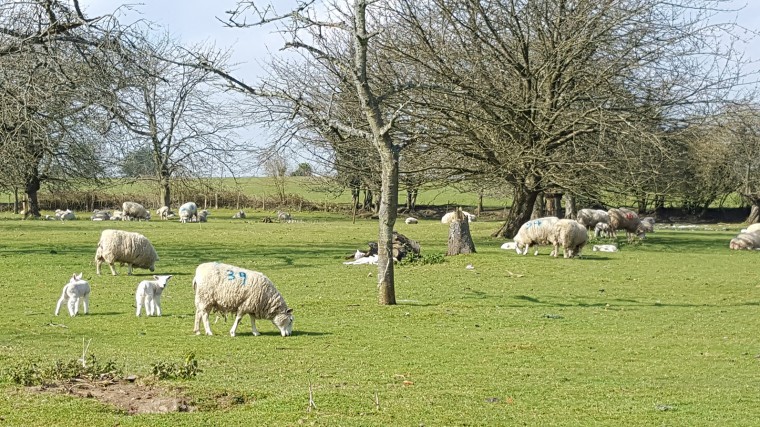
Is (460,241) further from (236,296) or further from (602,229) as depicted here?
(236,296)

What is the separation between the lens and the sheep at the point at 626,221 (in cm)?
3981

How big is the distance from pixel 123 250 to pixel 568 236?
1330 cm

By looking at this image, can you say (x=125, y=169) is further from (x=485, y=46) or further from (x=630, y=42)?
(x=630, y=42)

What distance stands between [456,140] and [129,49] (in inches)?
517

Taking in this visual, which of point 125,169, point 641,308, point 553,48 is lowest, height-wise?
point 641,308

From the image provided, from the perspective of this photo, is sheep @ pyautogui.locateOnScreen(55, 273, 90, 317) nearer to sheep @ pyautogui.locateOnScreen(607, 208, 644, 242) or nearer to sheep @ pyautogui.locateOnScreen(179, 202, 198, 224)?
sheep @ pyautogui.locateOnScreen(607, 208, 644, 242)

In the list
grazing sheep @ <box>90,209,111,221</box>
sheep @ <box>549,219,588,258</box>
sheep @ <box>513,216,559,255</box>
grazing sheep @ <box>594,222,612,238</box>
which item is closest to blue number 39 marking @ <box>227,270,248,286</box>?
sheep @ <box>549,219,588,258</box>

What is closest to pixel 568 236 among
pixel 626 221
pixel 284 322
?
pixel 626 221

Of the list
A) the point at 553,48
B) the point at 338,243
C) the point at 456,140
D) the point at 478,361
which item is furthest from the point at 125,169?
the point at 478,361

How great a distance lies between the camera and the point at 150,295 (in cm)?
1595

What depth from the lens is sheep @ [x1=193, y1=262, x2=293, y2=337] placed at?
1330cm

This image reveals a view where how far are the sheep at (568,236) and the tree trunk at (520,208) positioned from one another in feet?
19.9

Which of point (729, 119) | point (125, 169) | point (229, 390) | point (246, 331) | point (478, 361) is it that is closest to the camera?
point (229, 390)

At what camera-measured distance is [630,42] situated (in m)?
31.2
